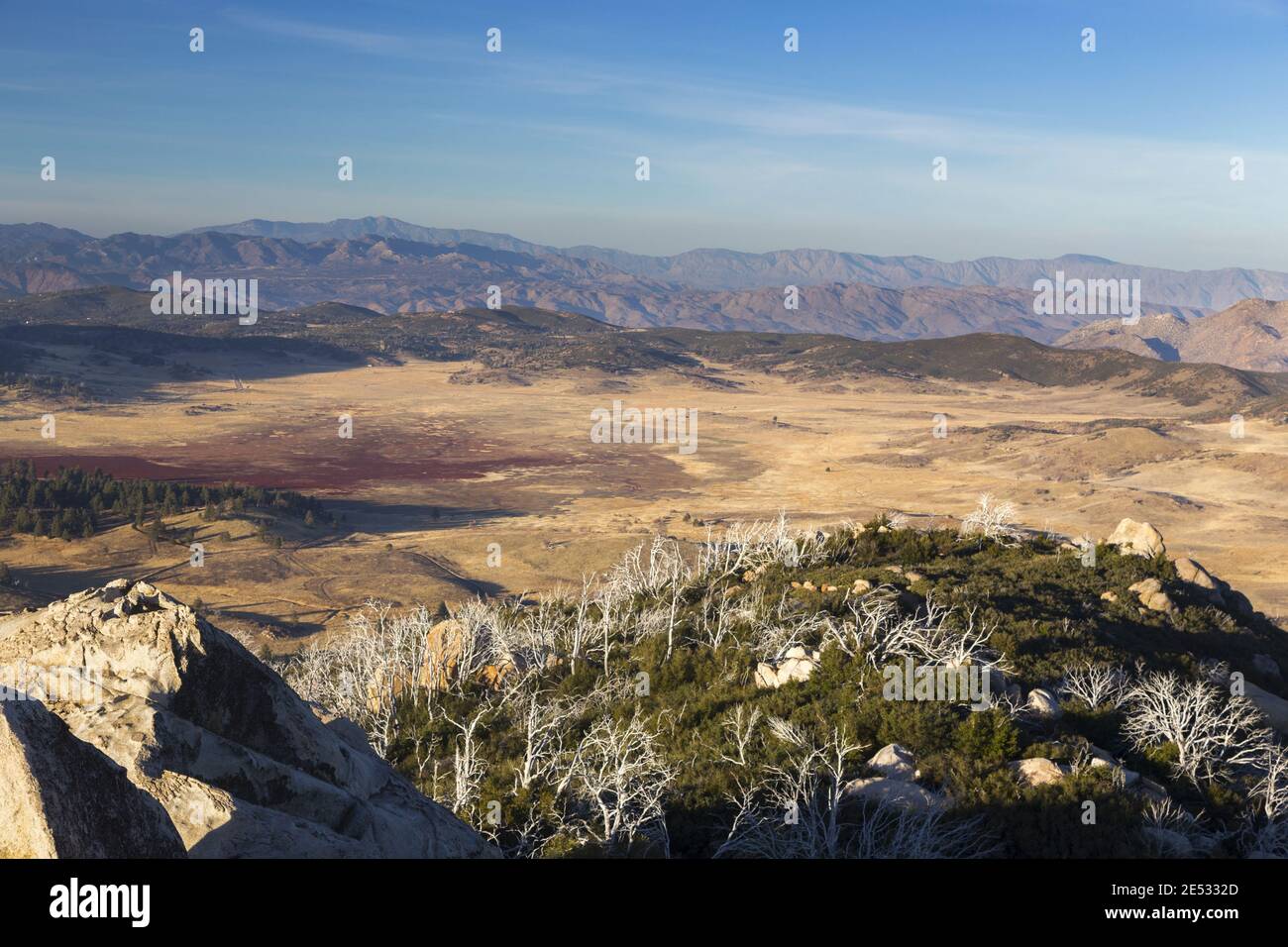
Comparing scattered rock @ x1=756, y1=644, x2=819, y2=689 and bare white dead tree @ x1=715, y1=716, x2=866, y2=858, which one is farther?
scattered rock @ x1=756, y1=644, x2=819, y2=689

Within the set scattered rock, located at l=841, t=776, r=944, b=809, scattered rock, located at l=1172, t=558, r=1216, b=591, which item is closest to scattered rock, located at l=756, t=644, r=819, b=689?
scattered rock, located at l=841, t=776, r=944, b=809

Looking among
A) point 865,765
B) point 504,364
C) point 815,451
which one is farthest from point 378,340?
point 865,765

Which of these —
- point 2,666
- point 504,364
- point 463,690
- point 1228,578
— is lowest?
point 1228,578

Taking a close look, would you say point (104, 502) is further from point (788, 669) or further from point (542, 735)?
point (788, 669)

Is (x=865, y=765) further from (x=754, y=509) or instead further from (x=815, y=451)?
(x=815, y=451)

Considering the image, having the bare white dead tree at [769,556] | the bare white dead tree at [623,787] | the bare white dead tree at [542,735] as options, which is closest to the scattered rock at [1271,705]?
the bare white dead tree at [769,556]

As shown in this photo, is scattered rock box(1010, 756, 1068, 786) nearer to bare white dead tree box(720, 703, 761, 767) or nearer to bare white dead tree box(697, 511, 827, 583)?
bare white dead tree box(720, 703, 761, 767)
